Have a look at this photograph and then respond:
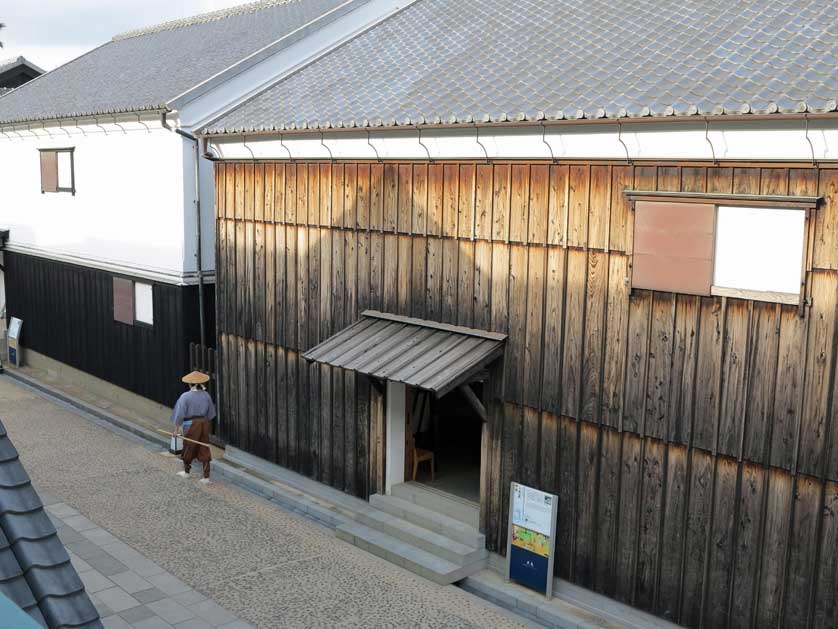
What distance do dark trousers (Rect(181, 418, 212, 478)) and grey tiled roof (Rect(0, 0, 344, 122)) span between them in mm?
5689

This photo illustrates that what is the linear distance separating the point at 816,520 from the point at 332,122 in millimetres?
7709

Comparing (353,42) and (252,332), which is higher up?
(353,42)

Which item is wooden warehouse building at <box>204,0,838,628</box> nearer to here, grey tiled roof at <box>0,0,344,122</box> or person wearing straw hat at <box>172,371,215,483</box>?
person wearing straw hat at <box>172,371,215,483</box>

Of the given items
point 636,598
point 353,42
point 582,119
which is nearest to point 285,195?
point 353,42

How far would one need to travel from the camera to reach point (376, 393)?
12.4 meters

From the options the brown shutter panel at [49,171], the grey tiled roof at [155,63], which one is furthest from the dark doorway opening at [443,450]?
the brown shutter panel at [49,171]

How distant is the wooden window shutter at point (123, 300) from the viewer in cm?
1806

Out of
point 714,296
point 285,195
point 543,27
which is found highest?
point 543,27

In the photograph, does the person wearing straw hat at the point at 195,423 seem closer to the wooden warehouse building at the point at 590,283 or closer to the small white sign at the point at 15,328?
the wooden warehouse building at the point at 590,283

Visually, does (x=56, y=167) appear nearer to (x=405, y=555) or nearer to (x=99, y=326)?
(x=99, y=326)

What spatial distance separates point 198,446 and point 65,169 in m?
8.94

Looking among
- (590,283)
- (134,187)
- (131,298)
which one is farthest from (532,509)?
(134,187)

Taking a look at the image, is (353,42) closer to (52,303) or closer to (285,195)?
(285,195)

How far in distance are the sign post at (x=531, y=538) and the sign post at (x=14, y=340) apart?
53.6 ft
